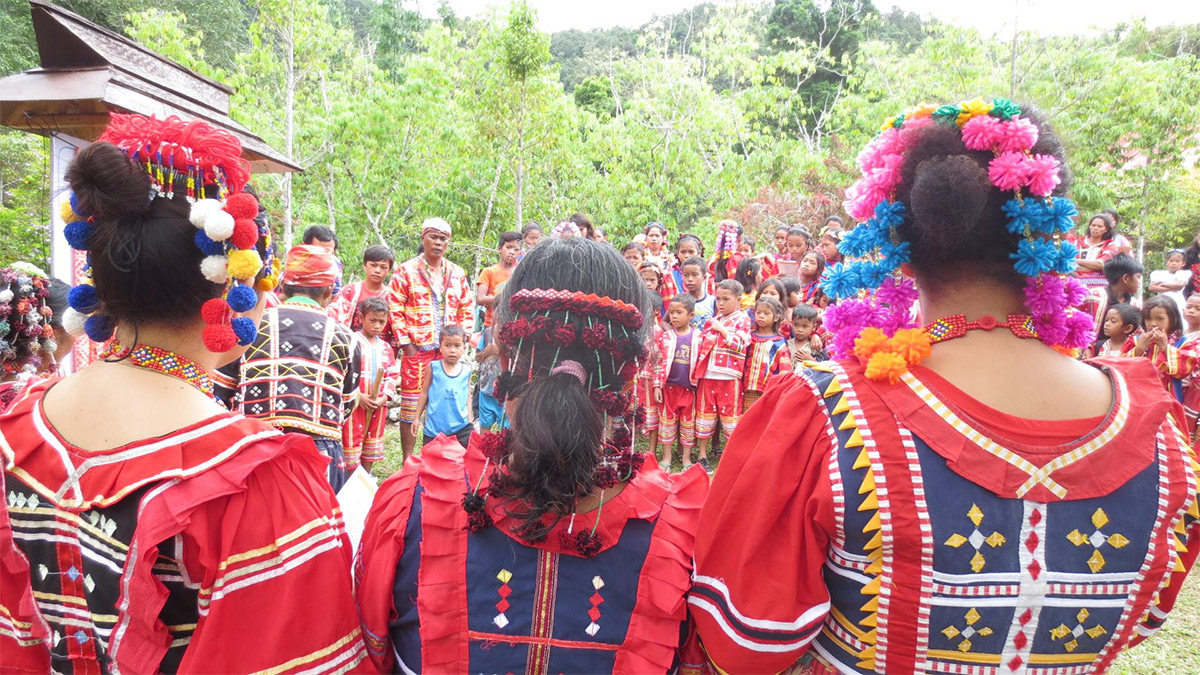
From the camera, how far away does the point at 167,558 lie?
1548 millimetres

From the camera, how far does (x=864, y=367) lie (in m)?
1.65

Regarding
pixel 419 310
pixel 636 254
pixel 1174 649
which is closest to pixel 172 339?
pixel 1174 649

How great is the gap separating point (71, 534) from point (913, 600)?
67.8 inches

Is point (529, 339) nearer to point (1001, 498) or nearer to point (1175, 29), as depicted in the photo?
point (1001, 498)

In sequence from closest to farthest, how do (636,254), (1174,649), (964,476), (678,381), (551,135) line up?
(964,476)
(1174,649)
(678,381)
(636,254)
(551,135)

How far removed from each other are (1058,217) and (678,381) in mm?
5577

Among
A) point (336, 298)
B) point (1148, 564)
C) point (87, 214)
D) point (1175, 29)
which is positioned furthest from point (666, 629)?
point (1175, 29)

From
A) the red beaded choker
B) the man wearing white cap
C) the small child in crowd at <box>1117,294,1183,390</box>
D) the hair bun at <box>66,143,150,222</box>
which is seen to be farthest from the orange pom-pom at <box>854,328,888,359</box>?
the small child in crowd at <box>1117,294,1183,390</box>

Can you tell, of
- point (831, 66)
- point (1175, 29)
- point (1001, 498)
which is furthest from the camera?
point (831, 66)

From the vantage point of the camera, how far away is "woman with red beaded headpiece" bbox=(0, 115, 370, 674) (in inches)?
60.1

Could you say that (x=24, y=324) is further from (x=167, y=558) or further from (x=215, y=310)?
(x=167, y=558)

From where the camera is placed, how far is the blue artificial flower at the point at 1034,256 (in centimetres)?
156

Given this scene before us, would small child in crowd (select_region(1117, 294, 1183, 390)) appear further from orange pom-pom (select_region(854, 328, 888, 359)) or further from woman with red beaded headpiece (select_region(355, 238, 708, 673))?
woman with red beaded headpiece (select_region(355, 238, 708, 673))

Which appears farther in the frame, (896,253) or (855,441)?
(896,253)
